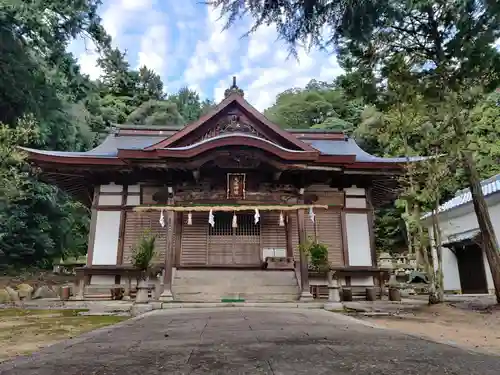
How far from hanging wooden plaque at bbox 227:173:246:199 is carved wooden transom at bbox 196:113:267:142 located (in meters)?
1.70

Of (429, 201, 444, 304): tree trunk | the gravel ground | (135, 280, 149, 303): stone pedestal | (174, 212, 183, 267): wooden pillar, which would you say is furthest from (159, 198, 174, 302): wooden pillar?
(429, 201, 444, 304): tree trunk

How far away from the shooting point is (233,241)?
13422 millimetres

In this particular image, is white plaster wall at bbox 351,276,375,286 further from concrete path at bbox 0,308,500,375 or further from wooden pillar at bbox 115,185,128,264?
concrete path at bbox 0,308,500,375

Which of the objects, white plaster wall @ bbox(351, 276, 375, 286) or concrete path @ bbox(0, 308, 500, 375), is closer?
concrete path @ bbox(0, 308, 500, 375)

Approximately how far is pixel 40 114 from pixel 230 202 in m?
10.8

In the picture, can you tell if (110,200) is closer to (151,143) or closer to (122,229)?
(122,229)

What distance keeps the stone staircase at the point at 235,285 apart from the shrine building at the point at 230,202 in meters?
0.03

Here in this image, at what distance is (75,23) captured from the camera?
1684cm

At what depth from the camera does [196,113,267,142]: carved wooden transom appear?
13.7 meters

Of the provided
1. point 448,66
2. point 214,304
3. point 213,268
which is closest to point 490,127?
point 448,66

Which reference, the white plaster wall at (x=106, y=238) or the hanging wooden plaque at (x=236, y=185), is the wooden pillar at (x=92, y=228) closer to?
the white plaster wall at (x=106, y=238)

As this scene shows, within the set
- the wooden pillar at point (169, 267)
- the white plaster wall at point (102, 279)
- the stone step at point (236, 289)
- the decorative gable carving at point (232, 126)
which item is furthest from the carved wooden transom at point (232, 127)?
the white plaster wall at point (102, 279)

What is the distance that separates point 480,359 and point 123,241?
11.7 m

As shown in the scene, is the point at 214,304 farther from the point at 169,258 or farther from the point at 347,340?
the point at 347,340
